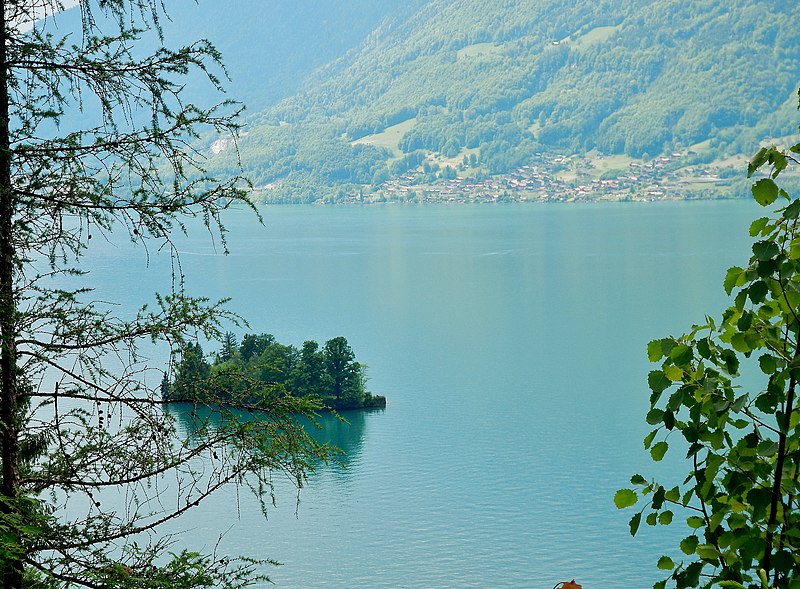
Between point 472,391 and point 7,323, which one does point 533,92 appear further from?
point 7,323

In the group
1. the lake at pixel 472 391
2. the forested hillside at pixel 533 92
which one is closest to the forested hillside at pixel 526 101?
the forested hillside at pixel 533 92

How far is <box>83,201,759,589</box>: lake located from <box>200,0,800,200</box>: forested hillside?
53397 millimetres

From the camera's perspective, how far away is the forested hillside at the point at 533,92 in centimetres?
13600

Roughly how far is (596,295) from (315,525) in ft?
102

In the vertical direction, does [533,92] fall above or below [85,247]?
above

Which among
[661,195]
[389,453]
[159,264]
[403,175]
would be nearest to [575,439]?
[389,453]

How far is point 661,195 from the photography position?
119 m

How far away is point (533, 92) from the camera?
166 metres

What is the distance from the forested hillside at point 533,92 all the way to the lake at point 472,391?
175 feet

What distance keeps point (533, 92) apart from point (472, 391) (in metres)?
139

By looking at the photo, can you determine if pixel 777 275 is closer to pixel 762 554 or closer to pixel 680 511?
pixel 762 554

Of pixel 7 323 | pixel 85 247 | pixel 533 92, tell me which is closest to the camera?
pixel 7 323

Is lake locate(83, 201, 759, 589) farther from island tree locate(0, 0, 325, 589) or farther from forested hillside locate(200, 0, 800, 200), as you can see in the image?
forested hillside locate(200, 0, 800, 200)

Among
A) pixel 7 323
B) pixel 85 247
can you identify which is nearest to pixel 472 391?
pixel 85 247
